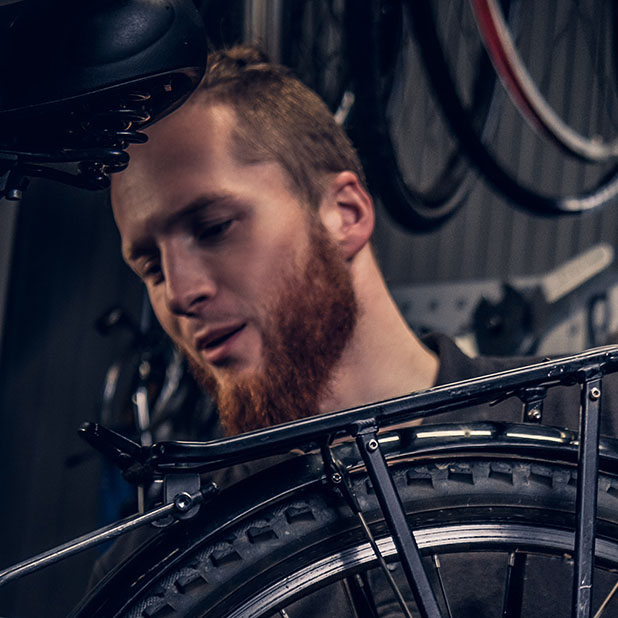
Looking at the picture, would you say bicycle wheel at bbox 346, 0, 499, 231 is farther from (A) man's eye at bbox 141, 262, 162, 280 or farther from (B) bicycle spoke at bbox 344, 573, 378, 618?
(B) bicycle spoke at bbox 344, 573, 378, 618

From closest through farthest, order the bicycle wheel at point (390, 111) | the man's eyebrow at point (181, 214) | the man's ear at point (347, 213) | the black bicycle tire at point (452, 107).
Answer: the man's eyebrow at point (181, 214) < the man's ear at point (347, 213) < the bicycle wheel at point (390, 111) < the black bicycle tire at point (452, 107)

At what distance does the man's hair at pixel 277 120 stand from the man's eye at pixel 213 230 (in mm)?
47

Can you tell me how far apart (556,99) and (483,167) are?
1.47 m

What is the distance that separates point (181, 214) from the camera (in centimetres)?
51

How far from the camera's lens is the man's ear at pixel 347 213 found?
0.65 metres

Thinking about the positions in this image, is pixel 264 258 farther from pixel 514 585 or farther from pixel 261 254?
pixel 514 585

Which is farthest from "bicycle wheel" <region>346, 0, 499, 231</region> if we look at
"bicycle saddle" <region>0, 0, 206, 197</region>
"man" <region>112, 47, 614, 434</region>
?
"bicycle saddle" <region>0, 0, 206, 197</region>

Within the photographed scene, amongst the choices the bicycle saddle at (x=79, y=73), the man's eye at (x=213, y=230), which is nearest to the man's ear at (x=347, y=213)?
the man's eye at (x=213, y=230)

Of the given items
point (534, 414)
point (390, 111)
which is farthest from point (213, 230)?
point (390, 111)

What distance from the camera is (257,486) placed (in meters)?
0.30

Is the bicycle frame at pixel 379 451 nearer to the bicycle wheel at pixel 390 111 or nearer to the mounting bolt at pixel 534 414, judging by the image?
the mounting bolt at pixel 534 414

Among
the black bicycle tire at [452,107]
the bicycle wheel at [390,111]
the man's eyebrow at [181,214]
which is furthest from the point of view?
the black bicycle tire at [452,107]

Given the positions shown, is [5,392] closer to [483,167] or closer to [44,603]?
[44,603]

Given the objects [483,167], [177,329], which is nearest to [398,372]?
[177,329]
